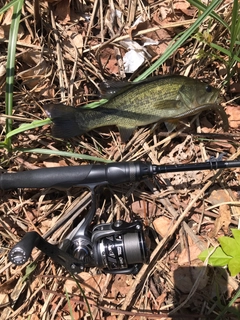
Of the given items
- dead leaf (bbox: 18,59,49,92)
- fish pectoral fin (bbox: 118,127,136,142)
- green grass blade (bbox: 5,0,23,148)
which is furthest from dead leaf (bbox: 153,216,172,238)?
dead leaf (bbox: 18,59,49,92)

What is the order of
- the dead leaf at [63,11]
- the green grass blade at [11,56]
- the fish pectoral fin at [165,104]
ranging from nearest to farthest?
the green grass blade at [11,56] → the fish pectoral fin at [165,104] → the dead leaf at [63,11]

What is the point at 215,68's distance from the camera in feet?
11.4

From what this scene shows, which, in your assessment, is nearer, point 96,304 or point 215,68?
point 96,304

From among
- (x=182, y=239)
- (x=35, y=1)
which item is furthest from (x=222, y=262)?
(x=35, y=1)

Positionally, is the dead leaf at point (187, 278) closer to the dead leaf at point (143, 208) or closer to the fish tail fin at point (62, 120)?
the dead leaf at point (143, 208)

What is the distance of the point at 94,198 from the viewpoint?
2.97 meters

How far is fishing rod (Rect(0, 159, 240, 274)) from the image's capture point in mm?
2832

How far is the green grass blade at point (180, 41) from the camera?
9.27 ft

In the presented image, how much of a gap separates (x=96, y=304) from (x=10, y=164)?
4.36ft

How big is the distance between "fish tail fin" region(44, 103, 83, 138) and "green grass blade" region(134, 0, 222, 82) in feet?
2.06

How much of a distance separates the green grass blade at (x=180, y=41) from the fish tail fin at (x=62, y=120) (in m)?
0.63

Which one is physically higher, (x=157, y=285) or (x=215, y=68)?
(x=215, y=68)

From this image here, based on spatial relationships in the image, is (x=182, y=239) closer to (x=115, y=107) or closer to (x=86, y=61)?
(x=115, y=107)

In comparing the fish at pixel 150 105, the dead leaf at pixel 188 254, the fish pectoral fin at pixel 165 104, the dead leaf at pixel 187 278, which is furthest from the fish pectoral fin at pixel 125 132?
the dead leaf at pixel 187 278
